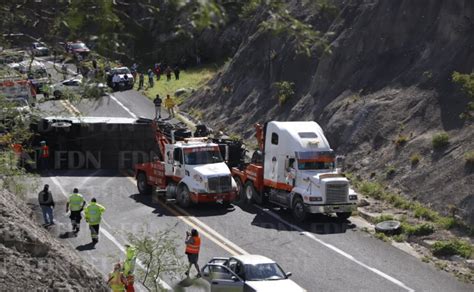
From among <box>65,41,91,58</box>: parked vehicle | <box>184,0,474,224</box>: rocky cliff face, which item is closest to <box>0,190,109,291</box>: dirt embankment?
<box>65,41,91,58</box>: parked vehicle

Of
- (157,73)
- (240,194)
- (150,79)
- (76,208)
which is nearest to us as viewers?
(76,208)

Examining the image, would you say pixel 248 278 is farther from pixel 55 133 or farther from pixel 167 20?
pixel 55 133

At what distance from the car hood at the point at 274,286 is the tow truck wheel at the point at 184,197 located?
34.4 feet

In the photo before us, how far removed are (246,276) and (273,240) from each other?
20.5ft

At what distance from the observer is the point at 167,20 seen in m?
7.29

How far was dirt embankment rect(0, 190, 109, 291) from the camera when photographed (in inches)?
397

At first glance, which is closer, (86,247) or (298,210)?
(86,247)

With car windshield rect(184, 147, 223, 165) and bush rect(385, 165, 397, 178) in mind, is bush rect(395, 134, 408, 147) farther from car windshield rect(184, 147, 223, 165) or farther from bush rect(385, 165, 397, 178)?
car windshield rect(184, 147, 223, 165)

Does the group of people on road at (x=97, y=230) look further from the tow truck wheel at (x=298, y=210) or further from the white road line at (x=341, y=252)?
the tow truck wheel at (x=298, y=210)

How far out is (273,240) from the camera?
2611 centimetres

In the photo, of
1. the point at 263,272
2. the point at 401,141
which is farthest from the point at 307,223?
the point at 263,272

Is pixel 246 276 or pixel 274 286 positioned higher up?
pixel 246 276

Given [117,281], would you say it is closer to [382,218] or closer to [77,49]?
[77,49]

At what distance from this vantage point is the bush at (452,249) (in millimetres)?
24719
